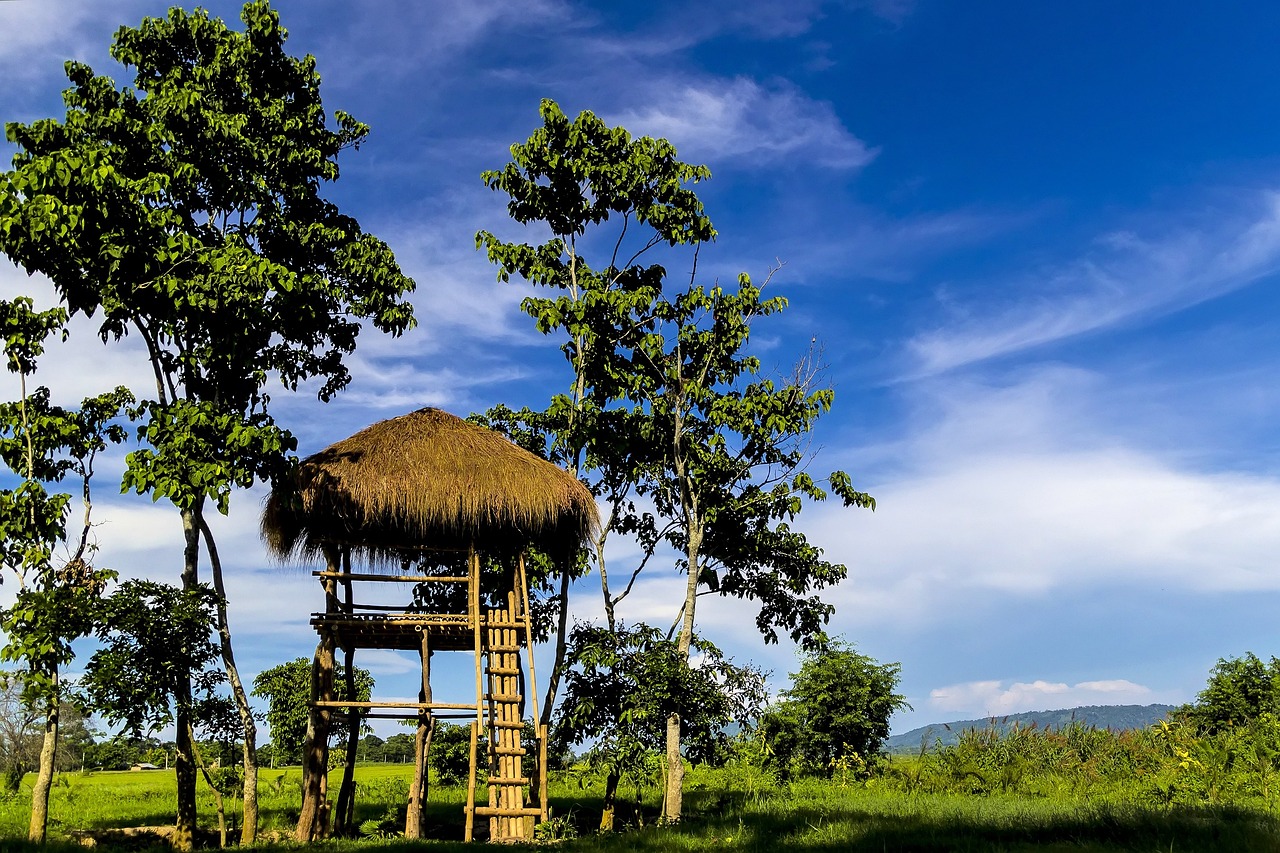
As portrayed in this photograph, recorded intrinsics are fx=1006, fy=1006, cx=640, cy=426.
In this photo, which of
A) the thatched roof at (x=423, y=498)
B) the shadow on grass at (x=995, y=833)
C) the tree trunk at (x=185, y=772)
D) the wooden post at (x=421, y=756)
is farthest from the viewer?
the wooden post at (x=421, y=756)

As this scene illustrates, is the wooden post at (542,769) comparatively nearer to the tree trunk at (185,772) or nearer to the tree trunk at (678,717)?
the tree trunk at (678,717)

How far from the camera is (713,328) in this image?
51.6ft

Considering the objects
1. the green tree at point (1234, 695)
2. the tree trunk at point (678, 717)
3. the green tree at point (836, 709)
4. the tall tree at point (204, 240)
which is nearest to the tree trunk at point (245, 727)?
the tall tree at point (204, 240)

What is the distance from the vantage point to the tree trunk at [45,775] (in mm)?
11242

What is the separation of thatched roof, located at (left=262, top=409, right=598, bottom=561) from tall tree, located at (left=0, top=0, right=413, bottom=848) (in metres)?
1.00

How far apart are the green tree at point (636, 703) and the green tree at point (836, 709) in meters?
9.46

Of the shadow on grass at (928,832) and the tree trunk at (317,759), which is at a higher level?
the tree trunk at (317,759)

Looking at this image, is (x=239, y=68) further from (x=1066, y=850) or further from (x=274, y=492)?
(x=1066, y=850)

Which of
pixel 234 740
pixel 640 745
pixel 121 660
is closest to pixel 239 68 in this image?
pixel 121 660

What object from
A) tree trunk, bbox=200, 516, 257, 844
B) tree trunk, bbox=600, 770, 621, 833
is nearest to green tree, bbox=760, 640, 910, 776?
tree trunk, bbox=600, 770, 621, 833

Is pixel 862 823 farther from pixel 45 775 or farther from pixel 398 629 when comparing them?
pixel 45 775

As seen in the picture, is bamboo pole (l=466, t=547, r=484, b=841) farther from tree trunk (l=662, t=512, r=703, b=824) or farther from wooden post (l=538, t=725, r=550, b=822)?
Answer: tree trunk (l=662, t=512, r=703, b=824)

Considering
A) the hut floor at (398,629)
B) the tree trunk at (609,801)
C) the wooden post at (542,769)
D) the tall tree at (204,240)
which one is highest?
the tall tree at (204,240)

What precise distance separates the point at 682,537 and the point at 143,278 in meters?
8.51
